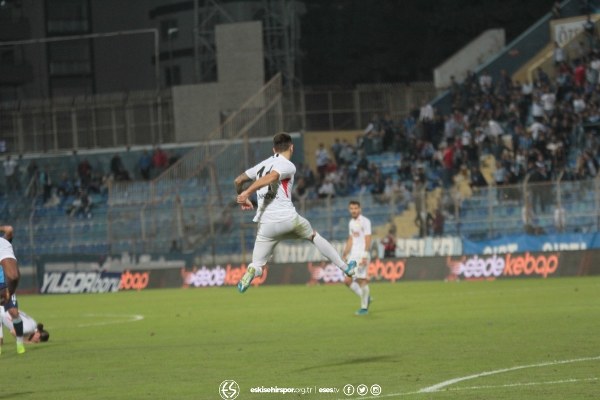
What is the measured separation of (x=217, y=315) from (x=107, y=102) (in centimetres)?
3256

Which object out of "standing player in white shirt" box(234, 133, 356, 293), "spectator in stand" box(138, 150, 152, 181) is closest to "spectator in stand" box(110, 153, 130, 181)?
"spectator in stand" box(138, 150, 152, 181)

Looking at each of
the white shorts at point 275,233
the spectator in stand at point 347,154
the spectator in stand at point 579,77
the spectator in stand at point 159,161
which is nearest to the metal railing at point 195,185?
the spectator in stand at point 159,161

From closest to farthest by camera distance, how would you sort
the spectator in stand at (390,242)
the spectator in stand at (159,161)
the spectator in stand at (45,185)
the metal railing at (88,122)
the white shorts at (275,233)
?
the white shorts at (275,233)
the spectator in stand at (390,242)
the spectator in stand at (159,161)
the spectator in stand at (45,185)
the metal railing at (88,122)

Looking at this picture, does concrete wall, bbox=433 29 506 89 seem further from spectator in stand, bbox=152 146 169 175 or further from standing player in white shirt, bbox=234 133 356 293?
standing player in white shirt, bbox=234 133 356 293

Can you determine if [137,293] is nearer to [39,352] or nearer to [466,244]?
[466,244]

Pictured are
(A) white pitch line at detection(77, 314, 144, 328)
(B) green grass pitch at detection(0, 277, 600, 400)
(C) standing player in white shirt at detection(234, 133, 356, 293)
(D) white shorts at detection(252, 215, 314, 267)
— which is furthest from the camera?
(A) white pitch line at detection(77, 314, 144, 328)

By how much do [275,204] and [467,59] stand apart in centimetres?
4247

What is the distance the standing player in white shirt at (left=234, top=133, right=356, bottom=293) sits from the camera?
16.9 m

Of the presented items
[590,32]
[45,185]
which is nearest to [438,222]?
[590,32]

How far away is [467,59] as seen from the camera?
58.8m

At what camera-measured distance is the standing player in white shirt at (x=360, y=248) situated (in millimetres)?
26266

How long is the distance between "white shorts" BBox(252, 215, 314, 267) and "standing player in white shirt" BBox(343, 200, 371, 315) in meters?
8.46

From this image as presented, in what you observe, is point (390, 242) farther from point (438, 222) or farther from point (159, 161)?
point (159, 161)

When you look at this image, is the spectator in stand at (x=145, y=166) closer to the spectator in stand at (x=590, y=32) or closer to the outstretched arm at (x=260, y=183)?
the spectator in stand at (x=590, y=32)
